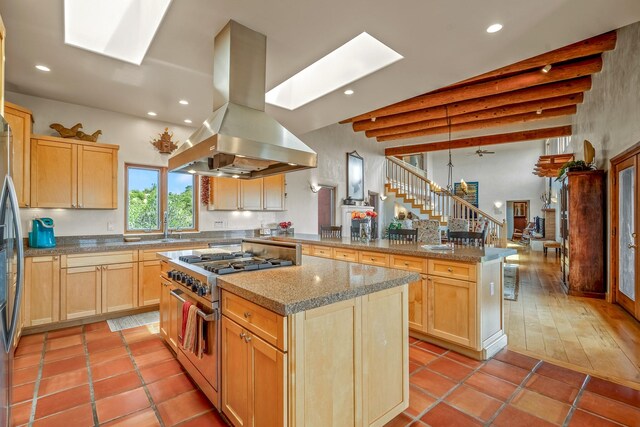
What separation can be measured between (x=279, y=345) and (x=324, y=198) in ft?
21.0

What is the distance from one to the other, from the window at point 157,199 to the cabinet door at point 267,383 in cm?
393

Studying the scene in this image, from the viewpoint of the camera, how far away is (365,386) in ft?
5.79

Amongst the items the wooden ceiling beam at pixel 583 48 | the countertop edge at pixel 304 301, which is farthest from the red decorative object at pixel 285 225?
the wooden ceiling beam at pixel 583 48

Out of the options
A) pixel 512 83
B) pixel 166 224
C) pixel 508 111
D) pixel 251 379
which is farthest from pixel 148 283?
pixel 508 111

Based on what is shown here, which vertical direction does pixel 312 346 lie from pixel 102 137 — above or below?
below

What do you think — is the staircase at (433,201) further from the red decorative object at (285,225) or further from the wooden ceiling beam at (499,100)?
the red decorative object at (285,225)

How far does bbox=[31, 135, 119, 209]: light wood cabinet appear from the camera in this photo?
12.2 ft

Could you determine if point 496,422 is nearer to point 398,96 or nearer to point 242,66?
point 242,66

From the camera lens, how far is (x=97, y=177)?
4117mm

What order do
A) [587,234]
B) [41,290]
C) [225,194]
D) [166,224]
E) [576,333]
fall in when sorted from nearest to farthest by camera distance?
[576,333] < [41,290] < [166,224] < [587,234] < [225,194]

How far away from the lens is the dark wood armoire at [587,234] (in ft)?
15.8

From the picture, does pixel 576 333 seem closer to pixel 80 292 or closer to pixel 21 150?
pixel 80 292

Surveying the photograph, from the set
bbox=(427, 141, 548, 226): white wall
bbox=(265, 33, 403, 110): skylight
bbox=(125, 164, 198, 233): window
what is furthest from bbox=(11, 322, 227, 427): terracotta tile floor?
bbox=(427, 141, 548, 226): white wall

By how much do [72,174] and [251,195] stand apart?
8.19ft
